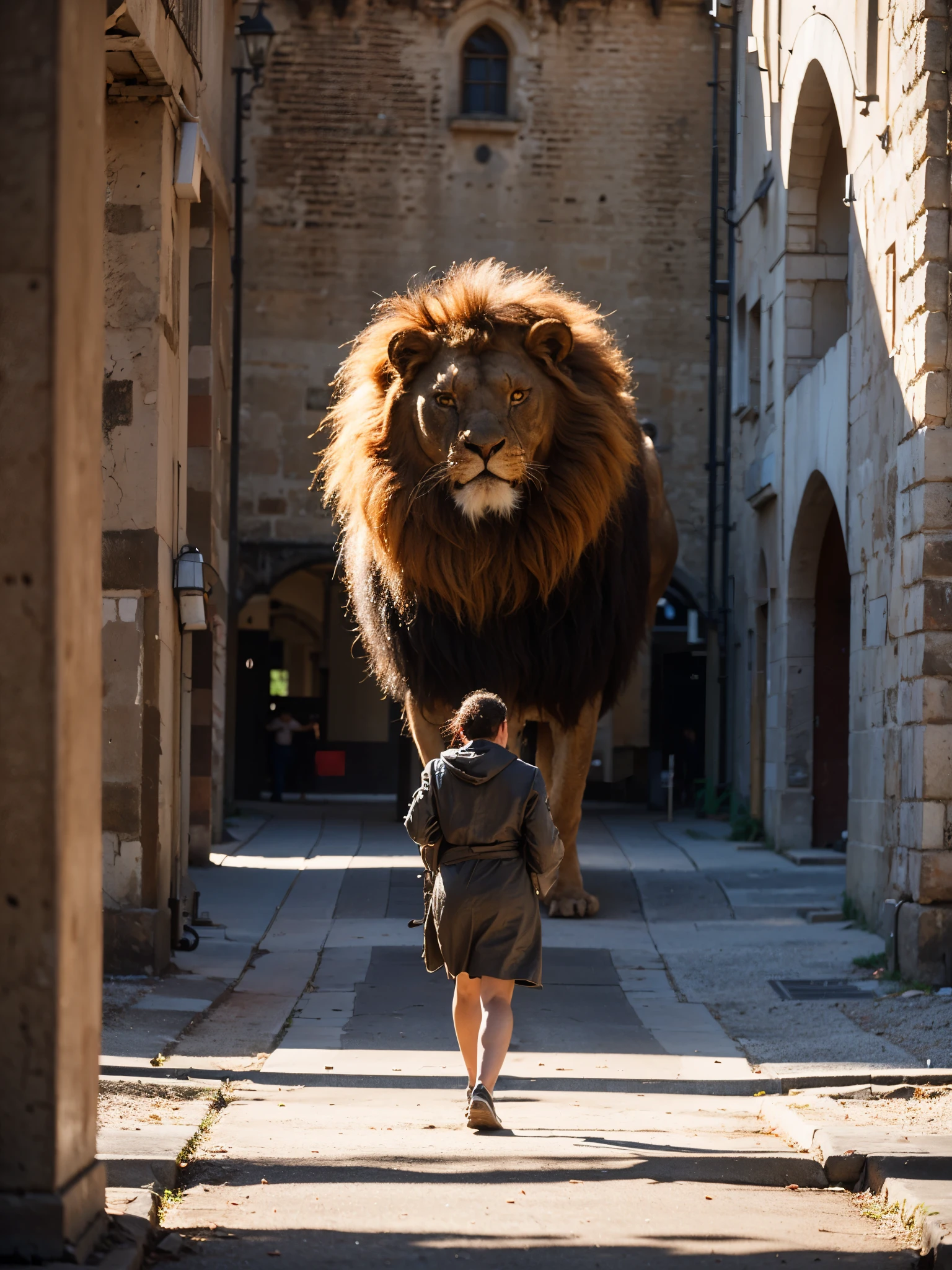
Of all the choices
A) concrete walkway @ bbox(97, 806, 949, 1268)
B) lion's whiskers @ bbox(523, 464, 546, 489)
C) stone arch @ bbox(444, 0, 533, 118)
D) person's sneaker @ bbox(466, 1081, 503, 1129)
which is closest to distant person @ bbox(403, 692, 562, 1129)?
person's sneaker @ bbox(466, 1081, 503, 1129)

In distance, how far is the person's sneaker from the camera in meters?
4.96

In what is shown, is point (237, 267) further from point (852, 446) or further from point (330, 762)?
point (852, 446)

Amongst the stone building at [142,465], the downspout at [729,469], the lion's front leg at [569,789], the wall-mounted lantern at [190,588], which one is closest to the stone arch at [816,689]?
the downspout at [729,469]

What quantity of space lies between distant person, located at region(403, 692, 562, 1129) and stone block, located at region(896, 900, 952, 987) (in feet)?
9.94

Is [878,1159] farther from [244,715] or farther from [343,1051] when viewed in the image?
[244,715]

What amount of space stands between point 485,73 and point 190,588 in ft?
41.1

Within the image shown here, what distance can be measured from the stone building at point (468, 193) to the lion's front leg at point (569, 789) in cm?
906

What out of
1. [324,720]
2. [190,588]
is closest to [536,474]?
[190,588]

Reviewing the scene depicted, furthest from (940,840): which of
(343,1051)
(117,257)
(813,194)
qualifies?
(813,194)

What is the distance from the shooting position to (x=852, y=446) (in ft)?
33.8

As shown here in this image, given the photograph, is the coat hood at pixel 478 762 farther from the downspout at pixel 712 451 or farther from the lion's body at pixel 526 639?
the downspout at pixel 712 451

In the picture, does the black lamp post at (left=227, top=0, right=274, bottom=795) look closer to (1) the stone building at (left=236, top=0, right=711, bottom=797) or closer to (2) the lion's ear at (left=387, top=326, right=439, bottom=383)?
(1) the stone building at (left=236, top=0, right=711, bottom=797)

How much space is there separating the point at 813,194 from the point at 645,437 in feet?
12.8

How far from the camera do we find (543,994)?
303 inches
